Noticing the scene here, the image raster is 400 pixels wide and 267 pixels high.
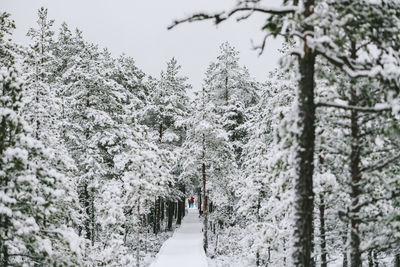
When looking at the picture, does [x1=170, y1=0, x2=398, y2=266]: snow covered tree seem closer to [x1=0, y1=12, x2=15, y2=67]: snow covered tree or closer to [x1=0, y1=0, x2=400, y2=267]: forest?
[x1=0, y1=0, x2=400, y2=267]: forest

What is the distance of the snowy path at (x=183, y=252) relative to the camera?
58.6 ft

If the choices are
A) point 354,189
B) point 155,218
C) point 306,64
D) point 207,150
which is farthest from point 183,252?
point 306,64

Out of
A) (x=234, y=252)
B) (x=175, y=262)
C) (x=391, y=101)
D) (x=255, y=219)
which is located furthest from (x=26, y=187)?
(x=234, y=252)

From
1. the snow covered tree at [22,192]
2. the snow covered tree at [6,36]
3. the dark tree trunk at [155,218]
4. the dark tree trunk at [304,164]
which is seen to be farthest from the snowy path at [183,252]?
the dark tree trunk at [304,164]

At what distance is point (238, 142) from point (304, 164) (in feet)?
73.2

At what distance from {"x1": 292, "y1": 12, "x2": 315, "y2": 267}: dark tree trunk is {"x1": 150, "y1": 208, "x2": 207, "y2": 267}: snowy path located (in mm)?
13041

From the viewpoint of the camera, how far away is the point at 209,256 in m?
22.6

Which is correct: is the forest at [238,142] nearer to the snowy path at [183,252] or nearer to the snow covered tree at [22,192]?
the snow covered tree at [22,192]

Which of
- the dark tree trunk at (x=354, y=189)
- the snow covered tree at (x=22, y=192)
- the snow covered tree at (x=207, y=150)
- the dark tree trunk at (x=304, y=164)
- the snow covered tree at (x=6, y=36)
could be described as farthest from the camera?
the snow covered tree at (x=207, y=150)

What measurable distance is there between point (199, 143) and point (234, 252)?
868 cm

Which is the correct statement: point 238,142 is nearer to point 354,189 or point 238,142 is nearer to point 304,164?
point 354,189

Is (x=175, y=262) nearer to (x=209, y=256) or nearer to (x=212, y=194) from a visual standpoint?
(x=209, y=256)

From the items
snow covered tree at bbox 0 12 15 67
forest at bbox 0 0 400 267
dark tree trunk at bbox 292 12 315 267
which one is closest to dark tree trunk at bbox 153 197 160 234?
forest at bbox 0 0 400 267

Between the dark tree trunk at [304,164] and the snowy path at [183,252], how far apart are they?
513 inches
